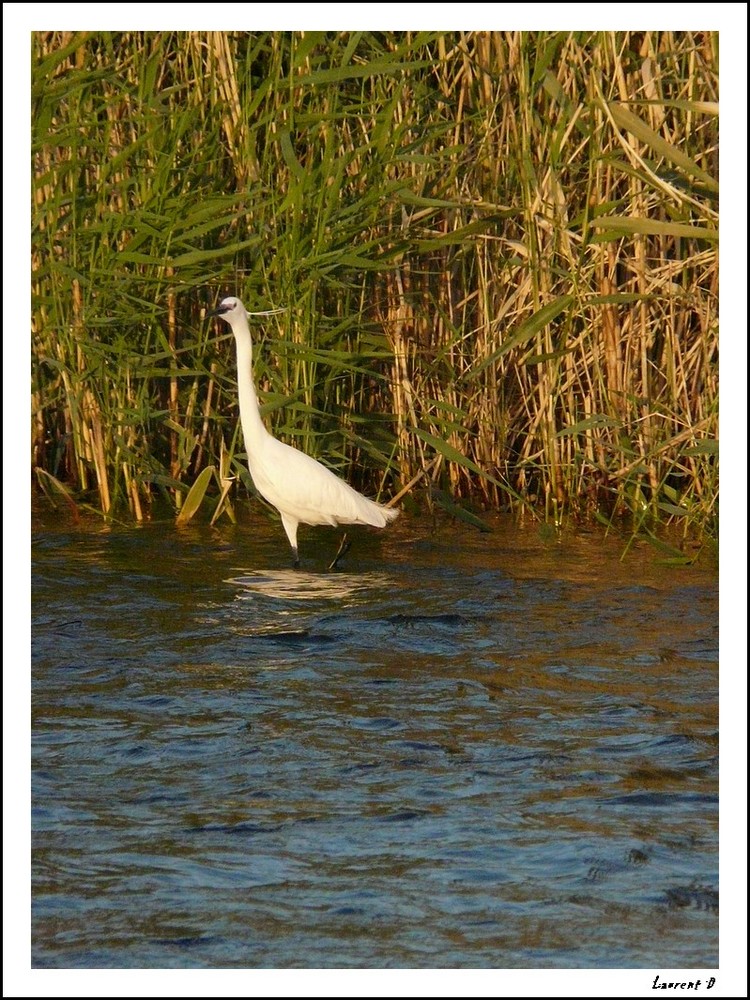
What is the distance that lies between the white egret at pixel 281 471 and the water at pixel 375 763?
28cm

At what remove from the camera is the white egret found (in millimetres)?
7195

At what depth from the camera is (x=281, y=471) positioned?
7191mm

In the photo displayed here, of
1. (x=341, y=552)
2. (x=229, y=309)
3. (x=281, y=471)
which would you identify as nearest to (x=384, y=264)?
(x=229, y=309)

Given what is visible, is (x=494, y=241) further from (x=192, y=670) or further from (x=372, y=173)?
(x=192, y=670)

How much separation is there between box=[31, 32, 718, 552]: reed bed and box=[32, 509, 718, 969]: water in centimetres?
76

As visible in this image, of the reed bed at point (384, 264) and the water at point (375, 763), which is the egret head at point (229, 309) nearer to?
the reed bed at point (384, 264)

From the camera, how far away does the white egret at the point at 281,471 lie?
7195mm

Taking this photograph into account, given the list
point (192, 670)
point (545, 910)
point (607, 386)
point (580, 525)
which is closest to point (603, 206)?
point (607, 386)

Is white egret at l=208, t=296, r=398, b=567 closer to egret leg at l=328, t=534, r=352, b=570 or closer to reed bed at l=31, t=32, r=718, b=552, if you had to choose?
egret leg at l=328, t=534, r=352, b=570

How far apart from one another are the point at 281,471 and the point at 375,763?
279 cm

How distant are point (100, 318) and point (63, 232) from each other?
46 centimetres

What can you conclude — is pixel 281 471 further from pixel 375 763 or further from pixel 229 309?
pixel 375 763

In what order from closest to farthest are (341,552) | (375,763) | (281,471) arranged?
(375,763), (281,471), (341,552)

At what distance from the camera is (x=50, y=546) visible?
24.6 feet
